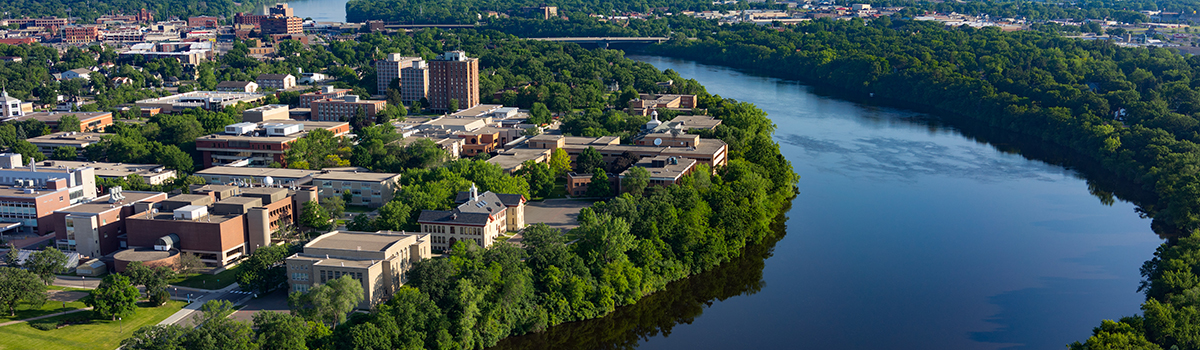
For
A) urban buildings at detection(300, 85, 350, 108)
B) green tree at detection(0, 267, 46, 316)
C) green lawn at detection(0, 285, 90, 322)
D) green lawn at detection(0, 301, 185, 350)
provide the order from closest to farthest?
green lawn at detection(0, 301, 185, 350) → green tree at detection(0, 267, 46, 316) → green lawn at detection(0, 285, 90, 322) → urban buildings at detection(300, 85, 350, 108)

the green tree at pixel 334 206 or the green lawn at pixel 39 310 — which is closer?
the green lawn at pixel 39 310

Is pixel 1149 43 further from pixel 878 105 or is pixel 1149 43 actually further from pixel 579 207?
pixel 579 207

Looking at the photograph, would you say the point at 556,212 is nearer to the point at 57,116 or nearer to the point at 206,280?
the point at 206,280

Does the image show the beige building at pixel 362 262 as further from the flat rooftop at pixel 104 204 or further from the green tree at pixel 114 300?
the flat rooftop at pixel 104 204

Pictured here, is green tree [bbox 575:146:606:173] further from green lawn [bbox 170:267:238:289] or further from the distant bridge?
the distant bridge

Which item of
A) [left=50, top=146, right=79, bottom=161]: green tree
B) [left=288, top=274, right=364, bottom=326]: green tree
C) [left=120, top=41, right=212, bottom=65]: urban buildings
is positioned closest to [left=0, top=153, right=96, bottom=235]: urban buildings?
[left=50, top=146, right=79, bottom=161]: green tree

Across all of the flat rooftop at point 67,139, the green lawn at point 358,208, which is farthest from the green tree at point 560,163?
the flat rooftop at point 67,139

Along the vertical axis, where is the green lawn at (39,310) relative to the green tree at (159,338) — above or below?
below
